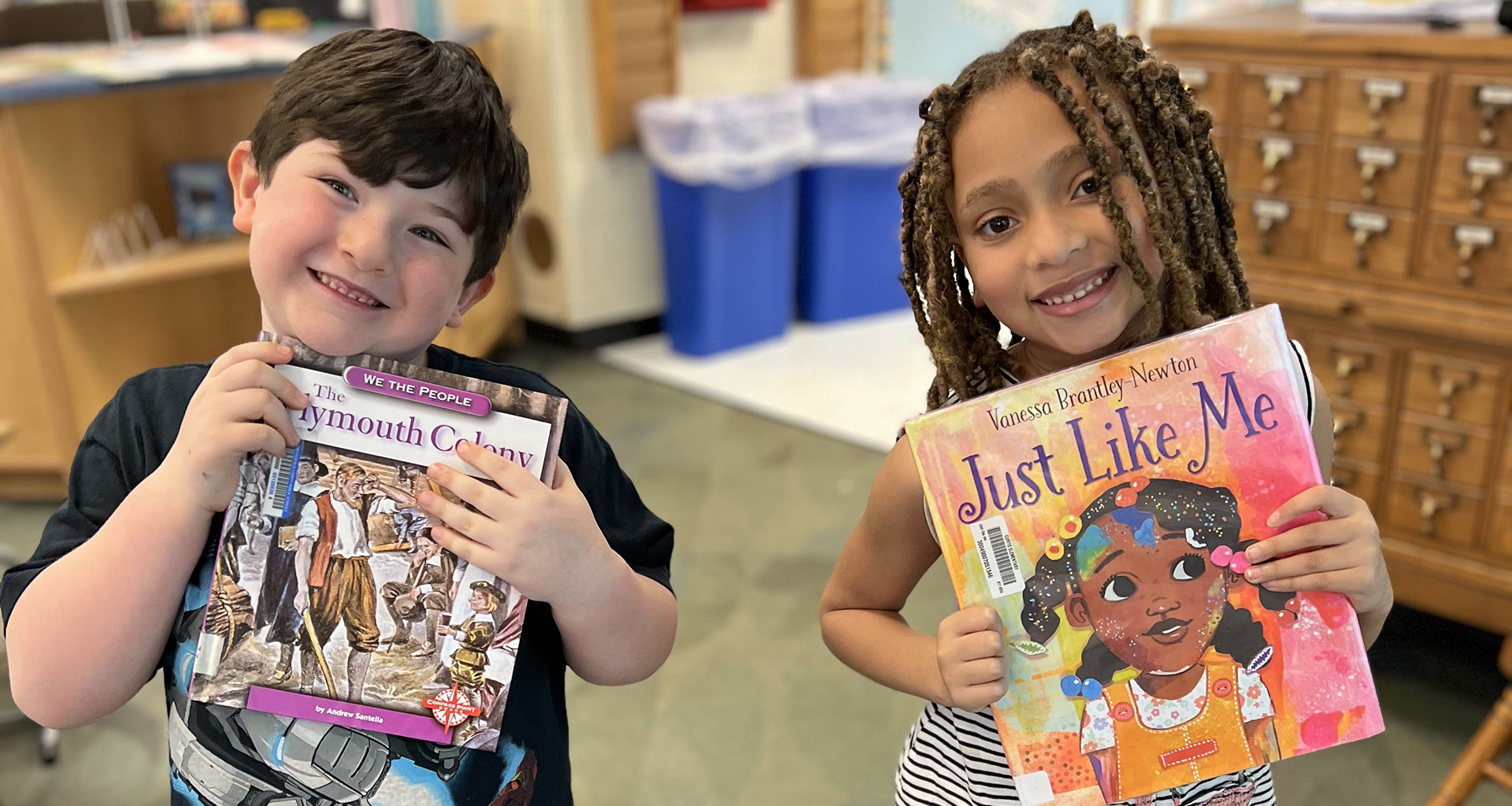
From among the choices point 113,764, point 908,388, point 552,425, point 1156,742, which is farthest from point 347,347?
point 908,388

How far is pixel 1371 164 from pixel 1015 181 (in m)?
1.52

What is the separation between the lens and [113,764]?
233 cm

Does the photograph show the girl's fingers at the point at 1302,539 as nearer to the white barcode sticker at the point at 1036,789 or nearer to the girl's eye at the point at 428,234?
the white barcode sticker at the point at 1036,789

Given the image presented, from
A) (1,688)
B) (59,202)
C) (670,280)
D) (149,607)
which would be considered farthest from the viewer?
(670,280)

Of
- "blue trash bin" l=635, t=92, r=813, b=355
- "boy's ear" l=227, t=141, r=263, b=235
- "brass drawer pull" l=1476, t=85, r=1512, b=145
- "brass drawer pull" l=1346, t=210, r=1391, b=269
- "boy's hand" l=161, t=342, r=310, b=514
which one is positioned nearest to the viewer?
"boy's hand" l=161, t=342, r=310, b=514

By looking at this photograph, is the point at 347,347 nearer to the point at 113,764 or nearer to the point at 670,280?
the point at 113,764

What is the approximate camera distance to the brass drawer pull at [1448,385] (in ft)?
7.22

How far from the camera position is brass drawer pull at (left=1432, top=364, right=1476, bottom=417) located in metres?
2.20

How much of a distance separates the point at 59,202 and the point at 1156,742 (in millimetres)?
3247

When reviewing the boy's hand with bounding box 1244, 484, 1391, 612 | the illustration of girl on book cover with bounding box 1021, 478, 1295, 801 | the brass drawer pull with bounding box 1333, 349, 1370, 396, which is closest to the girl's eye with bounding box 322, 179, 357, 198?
the illustration of girl on book cover with bounding box 1021, 478, 1295, 801

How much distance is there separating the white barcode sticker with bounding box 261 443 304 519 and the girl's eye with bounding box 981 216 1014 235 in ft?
1.82

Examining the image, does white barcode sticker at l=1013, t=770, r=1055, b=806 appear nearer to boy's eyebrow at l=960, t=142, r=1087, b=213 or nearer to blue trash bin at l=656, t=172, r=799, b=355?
boy's eyebrow at l=960, t=142, r=1087, b=213

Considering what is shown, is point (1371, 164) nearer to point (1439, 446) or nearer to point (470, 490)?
point (1439, 446)

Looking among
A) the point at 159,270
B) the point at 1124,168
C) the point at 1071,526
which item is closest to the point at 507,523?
the point at 1071,526
